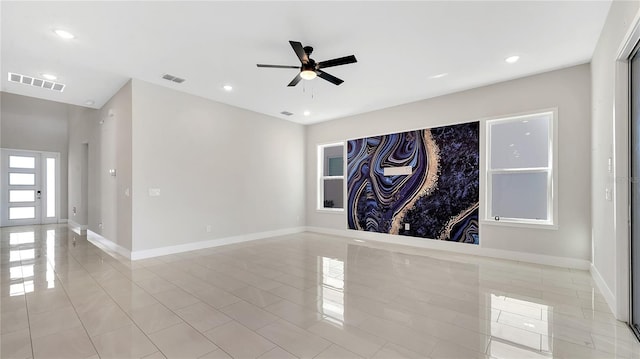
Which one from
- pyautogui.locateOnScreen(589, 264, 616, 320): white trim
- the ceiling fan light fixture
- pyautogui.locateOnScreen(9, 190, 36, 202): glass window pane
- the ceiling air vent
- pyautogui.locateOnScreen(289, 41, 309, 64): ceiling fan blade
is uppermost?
the ceiling air vent

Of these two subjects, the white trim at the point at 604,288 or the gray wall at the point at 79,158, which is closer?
the white trim at the point at 604,288

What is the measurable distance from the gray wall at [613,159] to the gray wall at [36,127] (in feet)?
37.6

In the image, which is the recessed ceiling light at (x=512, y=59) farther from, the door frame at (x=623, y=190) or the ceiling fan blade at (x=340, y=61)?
the ceiling fan blade at (x=340, y=61)

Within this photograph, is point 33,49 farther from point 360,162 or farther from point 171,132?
point 360,162

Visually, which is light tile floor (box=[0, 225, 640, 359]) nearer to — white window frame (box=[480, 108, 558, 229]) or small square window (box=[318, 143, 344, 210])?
white window frame (box=[480, 108, 558, 229])

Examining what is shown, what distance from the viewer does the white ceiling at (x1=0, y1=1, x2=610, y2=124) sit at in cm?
287

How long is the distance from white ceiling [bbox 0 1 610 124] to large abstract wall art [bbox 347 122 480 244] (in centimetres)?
113

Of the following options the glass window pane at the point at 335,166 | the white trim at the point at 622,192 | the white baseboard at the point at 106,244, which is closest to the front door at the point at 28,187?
the white baseboard at the point at 106,244

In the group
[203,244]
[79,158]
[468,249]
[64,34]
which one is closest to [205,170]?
[203,244]

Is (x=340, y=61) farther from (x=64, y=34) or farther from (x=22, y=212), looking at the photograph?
(x=22, y=212)

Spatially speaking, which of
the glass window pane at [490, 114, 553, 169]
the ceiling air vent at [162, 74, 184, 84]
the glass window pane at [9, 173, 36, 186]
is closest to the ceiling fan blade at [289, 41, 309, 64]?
the ceiling air vent at [162, 74, 184, 84]

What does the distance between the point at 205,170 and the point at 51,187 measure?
7.63 metres

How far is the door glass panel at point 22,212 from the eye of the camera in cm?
855

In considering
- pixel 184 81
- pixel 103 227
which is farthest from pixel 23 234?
pixel 184 81
